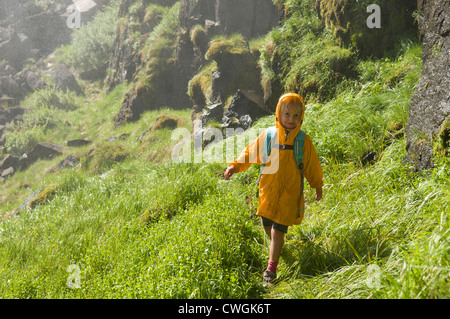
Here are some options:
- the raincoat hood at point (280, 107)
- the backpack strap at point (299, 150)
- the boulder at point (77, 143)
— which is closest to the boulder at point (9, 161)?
the boulder at point (77, 143)

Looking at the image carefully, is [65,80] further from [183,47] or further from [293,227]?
[293,227]

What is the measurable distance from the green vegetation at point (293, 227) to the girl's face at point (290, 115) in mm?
1217

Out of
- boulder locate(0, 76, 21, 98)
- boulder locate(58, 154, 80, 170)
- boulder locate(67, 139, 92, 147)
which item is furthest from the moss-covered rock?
boulder locate(0, 76, 21, 98)

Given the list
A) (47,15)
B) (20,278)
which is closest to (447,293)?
(20,278)

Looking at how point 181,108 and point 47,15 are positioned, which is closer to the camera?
point 181,108

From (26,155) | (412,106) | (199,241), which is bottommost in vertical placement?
(26,155)

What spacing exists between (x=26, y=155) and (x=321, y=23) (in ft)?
51.1

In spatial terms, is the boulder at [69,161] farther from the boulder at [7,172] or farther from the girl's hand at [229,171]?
the girl's hand at [229,171]

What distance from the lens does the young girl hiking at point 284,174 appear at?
3348 mm

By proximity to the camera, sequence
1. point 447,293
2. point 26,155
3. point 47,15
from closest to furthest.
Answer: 1. point 447,293
2. point 26,155
3. point 47,15

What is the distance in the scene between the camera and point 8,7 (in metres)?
28.5

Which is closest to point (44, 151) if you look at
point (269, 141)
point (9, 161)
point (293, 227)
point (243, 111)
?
point (9, 161)

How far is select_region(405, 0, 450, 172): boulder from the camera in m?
3.65

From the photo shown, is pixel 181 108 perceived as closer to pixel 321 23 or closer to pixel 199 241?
pixel 321 23
